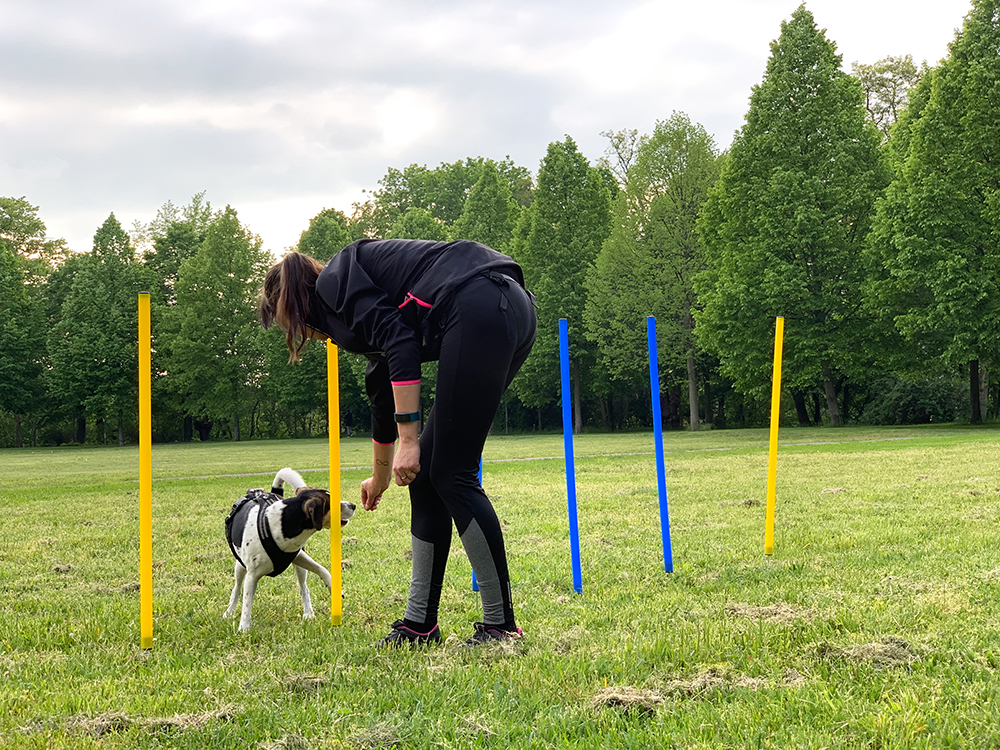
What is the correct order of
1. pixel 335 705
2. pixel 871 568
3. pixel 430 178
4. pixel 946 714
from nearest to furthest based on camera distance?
pixel 946 714 < pixel 335 705 < pixel 871 568 < pixel 430 178

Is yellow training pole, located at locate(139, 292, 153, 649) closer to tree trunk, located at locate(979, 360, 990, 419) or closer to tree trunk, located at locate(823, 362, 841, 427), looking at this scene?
tree trunk, located at locate(823, 362, 841, 427)

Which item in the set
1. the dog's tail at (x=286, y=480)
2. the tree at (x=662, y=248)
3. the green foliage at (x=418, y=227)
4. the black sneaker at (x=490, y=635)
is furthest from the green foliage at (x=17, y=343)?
the black sneaker at (x=490, y=635)

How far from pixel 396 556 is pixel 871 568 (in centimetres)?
335

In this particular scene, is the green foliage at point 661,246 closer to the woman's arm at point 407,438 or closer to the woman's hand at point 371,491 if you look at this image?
the woman's hand at point 371,491

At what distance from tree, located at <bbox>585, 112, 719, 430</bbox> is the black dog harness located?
106ft

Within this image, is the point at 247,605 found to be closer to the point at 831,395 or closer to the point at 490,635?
the point at 490,635

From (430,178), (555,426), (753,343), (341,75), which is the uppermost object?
(430,178)

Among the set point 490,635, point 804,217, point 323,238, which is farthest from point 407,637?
point 323,238

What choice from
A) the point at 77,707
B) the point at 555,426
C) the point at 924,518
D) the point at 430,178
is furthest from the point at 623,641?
the point at 430,178

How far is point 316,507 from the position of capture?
13.8ft

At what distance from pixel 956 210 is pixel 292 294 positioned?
29291 millimetres

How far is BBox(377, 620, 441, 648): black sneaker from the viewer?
3721 millimetres

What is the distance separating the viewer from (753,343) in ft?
103

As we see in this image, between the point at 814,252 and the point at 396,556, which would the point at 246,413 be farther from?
the point at 396,556
